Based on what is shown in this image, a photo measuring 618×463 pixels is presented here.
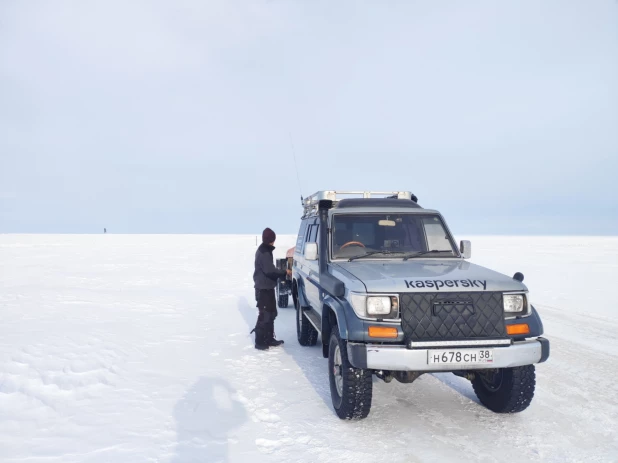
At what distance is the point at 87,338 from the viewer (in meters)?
6.59

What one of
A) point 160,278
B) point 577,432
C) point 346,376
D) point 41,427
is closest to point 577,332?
point 577,432

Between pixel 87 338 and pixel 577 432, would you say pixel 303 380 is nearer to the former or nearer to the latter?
pixel 577 432

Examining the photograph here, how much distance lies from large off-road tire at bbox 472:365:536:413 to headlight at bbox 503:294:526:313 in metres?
0.64

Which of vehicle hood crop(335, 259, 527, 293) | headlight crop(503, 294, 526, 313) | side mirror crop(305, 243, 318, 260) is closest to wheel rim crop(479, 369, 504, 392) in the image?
headlight crop(503, 294, 526, 313)

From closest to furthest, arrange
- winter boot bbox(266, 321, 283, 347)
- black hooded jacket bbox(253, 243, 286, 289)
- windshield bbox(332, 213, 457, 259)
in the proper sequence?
windshield bbox(332, 213, 457, 259), black hooded jacket bbox(253, 243, 286, 289), winter boot bbox(266, 321, 283, 347)

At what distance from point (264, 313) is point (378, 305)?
3.20 meters

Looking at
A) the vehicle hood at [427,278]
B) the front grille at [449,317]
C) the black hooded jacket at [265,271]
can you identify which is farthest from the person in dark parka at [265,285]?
the front grille at [449,317]

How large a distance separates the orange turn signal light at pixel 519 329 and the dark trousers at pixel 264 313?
12.2 feet

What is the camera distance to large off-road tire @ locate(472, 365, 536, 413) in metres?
4.25

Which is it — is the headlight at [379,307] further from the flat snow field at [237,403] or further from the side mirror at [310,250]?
the side mirror at [310,250]

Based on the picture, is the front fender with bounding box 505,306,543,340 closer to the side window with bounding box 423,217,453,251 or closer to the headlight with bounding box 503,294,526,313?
the headlight with bounding box 503,294,526,313

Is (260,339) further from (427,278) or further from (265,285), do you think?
Result: (427,278)

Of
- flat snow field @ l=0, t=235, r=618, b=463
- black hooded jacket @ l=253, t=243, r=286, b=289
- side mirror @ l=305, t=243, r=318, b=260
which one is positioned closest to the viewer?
flat snow field @ l=0, t=235, r=618, b=463

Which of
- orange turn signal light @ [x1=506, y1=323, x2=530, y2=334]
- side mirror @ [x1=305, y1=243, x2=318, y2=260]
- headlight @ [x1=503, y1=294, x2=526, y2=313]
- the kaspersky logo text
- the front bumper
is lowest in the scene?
the front bumper
